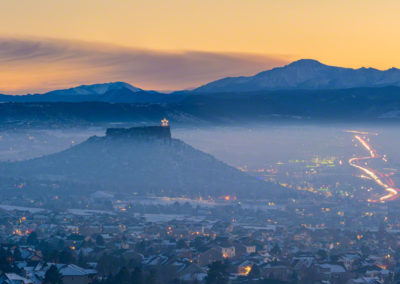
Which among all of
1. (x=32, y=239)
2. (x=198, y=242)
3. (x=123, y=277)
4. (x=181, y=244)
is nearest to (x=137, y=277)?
(x=123, y=277)

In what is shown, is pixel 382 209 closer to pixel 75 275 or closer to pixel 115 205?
pixel 115 205

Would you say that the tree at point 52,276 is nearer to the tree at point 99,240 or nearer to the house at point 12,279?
the house at point 12,279

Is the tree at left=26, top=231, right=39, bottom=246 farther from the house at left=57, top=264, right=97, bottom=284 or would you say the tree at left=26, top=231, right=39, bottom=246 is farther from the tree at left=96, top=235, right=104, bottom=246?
the house at left=57, top=264, right=97, bottom=284

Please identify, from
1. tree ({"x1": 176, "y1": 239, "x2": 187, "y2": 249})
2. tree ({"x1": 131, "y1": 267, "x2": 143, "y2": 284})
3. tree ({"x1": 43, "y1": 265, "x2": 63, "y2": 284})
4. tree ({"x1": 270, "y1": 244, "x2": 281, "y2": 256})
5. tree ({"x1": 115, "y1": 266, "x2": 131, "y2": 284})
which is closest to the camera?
tree ({"x1": 43, "y1": 265, "x2": 63, "y2": 284})

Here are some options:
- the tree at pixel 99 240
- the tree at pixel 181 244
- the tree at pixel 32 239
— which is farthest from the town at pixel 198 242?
the tree at pixel 181 244

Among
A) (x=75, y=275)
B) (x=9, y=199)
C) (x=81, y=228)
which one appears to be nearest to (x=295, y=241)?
(x=81, y=228)

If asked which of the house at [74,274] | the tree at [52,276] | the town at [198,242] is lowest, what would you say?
the town at [198,242]

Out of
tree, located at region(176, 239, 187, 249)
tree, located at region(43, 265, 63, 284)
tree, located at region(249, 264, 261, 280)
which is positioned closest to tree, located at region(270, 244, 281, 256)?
tree, located at region(176, 239, 187, 249)

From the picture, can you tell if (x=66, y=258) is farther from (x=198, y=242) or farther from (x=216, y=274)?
(x=198, y=242)
